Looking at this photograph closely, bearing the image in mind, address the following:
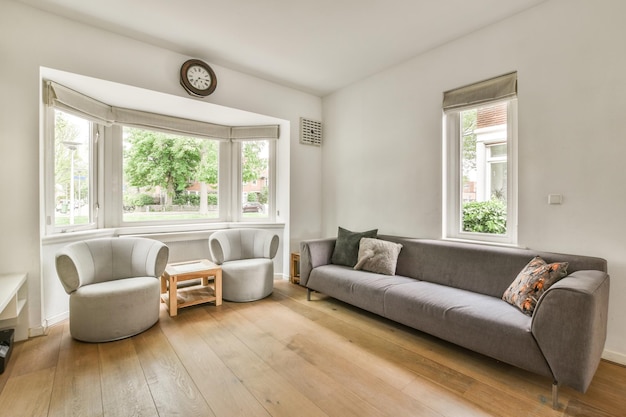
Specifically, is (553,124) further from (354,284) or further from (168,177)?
(168,177)

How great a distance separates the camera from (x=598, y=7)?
7.10ft

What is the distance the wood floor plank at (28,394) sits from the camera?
1618 millimetres

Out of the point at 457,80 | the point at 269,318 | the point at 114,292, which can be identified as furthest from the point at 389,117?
the point at 114,292

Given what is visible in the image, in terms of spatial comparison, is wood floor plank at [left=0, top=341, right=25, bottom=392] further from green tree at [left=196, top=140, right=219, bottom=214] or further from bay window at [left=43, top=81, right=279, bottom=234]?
green tree at [left=196, top=140, right=219, bottom=214]

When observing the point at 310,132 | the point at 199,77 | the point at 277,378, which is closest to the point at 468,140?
the point at 310,132

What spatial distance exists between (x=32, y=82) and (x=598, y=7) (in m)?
4.52

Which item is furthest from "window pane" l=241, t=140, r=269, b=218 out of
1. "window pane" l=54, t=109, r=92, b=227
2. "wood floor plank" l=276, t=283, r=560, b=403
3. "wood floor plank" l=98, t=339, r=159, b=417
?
"wood floor plank" l=98, t=339, r=159, b=417

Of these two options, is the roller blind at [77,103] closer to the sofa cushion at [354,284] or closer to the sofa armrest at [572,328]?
the sofa cushion at [354,284]

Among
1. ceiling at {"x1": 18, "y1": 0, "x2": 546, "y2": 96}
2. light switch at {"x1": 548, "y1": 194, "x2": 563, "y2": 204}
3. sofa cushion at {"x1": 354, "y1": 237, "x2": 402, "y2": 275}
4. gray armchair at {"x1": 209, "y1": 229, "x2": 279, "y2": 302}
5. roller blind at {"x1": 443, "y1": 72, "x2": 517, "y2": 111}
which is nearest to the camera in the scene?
light switch at {"x1": 548, "y1": 194, "x2": 563, "y2": 204}

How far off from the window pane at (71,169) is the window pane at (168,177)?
1.39 feet

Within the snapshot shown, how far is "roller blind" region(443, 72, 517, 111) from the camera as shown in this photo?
2611mm

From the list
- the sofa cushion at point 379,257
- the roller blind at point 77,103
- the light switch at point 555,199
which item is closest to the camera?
the light switch at point 555,199

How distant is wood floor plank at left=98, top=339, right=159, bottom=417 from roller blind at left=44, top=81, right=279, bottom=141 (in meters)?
2.31

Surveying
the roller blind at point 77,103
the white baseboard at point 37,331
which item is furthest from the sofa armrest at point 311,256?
the roller blind at point 77,103
